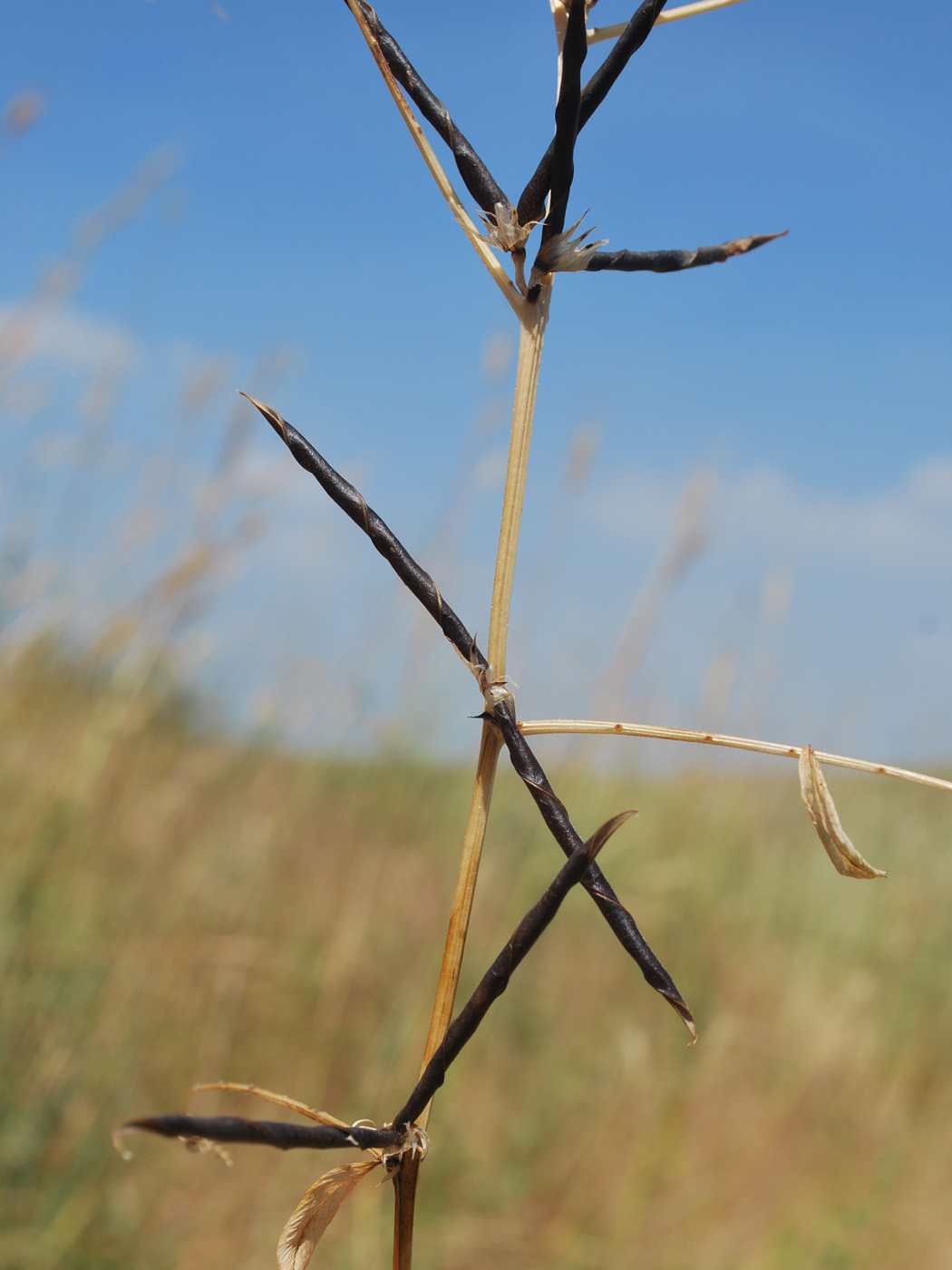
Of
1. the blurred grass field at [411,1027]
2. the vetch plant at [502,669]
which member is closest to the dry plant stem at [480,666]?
the vetch plant at [502,669]

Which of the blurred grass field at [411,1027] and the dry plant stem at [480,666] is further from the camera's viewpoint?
the blurred grass field at [411,1027]

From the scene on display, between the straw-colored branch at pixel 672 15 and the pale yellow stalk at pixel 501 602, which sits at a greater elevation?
the straw-colored branch at pixel 672 15

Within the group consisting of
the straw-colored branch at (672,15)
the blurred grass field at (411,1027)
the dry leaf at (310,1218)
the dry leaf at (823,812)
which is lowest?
the blurred grass field at (411,1027)

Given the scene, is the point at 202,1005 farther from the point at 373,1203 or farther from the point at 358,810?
the point at 358,810

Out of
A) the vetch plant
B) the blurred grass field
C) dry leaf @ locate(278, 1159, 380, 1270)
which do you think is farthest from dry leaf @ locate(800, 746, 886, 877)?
the blurred grass field

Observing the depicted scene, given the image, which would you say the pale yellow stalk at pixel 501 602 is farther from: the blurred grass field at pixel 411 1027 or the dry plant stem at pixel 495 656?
the blurred grass field at pixel 411 1027

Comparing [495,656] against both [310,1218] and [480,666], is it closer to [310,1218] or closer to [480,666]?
[480,666]

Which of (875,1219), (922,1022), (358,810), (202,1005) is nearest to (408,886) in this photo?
(358,810)

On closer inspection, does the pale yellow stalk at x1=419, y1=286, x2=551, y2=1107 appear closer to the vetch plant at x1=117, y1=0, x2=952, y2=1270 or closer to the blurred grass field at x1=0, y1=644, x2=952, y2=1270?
the vetch plant at x1=117, y1=0, x2=952, y2=1270

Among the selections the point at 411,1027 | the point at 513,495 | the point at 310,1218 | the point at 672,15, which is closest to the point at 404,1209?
the point at 310,1218
